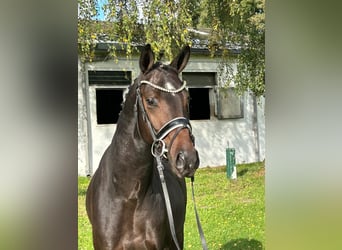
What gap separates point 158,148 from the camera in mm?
1025

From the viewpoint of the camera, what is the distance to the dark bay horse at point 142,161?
997mm

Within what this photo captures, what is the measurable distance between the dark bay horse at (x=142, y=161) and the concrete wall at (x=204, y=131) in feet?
0.41

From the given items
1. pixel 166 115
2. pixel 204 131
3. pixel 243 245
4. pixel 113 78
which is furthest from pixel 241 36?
pixel 243 245

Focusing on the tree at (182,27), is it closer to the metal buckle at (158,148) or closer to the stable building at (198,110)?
the stable building at (198,110)

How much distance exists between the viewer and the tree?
127 centimetres

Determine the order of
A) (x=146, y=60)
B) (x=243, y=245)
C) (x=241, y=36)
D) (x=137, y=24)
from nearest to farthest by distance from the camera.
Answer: (x=146, y=60) → (x=137, y=24) → (x=241, y=36) → (x=243, y=245)

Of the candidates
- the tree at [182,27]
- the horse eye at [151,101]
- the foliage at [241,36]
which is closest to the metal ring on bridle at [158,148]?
the horse eye at [151,101]

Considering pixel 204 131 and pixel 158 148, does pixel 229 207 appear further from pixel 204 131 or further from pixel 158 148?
pixel 158 148

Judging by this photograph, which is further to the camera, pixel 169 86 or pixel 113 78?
pixel 113 78

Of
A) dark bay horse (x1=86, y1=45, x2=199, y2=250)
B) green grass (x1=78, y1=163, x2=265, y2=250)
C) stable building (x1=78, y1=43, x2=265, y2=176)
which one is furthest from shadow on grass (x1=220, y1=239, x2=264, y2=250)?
dark bay horse (x1=86, y1=45, x2=199, y2=250)

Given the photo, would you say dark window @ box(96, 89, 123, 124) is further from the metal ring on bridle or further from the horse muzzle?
the horse muzzle

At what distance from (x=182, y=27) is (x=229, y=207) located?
0.74 meters
